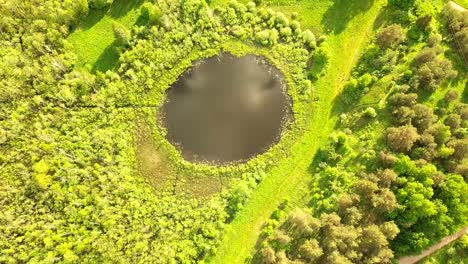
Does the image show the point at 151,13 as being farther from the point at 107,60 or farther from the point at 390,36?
the point at 390,36

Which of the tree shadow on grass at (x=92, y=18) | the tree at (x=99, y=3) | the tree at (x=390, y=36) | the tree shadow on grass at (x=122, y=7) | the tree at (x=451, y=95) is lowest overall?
the tree shadow on grass at (x=92, y=18)

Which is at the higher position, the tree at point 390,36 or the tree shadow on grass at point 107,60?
the tree at point 390,36

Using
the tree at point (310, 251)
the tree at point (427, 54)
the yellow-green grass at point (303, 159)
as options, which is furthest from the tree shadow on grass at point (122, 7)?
the tree at point (310, 251)

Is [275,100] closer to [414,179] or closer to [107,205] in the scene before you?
[414,179]

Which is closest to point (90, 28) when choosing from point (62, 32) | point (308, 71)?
point (62, 32)

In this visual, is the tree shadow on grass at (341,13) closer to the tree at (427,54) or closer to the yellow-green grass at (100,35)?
the tree at (427,54)

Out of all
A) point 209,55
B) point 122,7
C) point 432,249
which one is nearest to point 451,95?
point 432,249

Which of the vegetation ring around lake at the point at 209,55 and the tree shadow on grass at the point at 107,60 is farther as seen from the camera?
the tree shadow on grass at the point at 107,60
